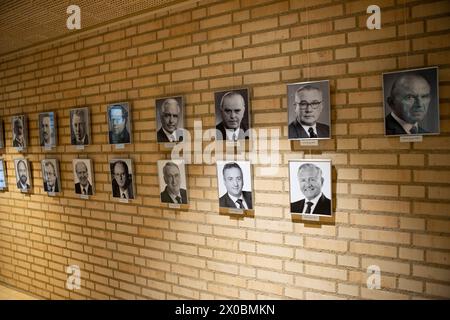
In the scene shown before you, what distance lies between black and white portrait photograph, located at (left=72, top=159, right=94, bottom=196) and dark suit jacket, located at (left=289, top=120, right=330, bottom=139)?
211 centimetres

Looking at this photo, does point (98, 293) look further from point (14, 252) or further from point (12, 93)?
point (12, 93)

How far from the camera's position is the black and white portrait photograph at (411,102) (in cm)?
188

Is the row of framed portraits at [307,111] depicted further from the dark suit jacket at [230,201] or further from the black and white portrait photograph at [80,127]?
the dark suit jacket at [230,201]

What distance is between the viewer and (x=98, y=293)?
355cm

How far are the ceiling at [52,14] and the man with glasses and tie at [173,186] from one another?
4.34 feet

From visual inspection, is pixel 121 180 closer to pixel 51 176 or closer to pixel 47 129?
pixel 51 176

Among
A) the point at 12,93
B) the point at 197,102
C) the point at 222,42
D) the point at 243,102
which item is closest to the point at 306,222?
the point at 243,102

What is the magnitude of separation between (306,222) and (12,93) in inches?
151

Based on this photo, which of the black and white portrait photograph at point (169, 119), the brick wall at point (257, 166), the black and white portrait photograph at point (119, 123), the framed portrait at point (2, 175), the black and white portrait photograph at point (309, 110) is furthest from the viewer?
the framed portrait at point (2, 175)

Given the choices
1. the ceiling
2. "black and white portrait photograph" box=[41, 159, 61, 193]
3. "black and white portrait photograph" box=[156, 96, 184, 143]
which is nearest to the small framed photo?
"black and white portrait photograph" box=[41, 159, 61, 193]

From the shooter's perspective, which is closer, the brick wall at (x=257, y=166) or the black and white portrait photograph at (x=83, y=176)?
the brick wall at (x=257, y=166)

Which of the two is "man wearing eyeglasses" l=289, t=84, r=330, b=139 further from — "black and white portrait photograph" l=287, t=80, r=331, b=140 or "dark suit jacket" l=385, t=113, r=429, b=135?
"dark suit jacket" l=385, t=113, r=429, b=135

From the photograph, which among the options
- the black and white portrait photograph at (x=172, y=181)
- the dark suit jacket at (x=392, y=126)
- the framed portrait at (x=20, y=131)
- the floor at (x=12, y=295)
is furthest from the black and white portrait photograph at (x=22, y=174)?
the dark suit jacket at (x=392, y=126)

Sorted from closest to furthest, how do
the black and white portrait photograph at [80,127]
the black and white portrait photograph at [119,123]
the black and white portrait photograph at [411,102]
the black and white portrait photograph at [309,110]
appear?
the black and white portrait photograph at [411,102] → the black and white portrait photograph at [309,110] → the black and white portrait photograph at [119,123] → the black and white portrait photograph at [80,127]
